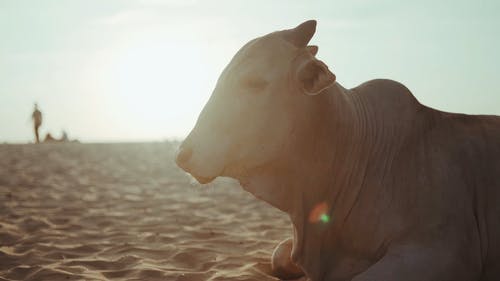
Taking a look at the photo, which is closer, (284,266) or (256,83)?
(256,83)

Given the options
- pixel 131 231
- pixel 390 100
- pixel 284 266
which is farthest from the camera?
pixel 131 231

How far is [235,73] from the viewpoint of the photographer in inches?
106

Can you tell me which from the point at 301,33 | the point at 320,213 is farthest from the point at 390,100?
the point at 320,213

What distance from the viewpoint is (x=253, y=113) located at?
2650 millimetres

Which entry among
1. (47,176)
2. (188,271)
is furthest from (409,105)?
(47,176)

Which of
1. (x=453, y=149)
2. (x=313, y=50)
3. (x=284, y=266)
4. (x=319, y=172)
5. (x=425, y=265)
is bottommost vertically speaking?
(x=284, y=266)

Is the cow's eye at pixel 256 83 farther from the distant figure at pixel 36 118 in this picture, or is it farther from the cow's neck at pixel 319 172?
the distant figure at pixel 36 118

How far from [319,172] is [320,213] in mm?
236

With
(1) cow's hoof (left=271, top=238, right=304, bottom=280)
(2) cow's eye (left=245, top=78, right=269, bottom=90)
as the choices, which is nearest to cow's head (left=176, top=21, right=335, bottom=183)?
(2) cow's eye (left=245, top=78, right=269, bottom=90)

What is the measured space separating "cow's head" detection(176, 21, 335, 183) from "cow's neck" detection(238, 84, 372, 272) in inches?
4.5

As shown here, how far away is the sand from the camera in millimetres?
3828

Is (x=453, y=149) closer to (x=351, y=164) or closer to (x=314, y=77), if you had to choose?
(x=351, y=164)

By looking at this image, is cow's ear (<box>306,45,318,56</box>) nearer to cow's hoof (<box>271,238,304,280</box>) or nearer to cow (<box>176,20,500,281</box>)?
cow (<box>176,20,500,281</box>)

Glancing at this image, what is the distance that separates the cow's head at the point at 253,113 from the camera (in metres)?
2.64
